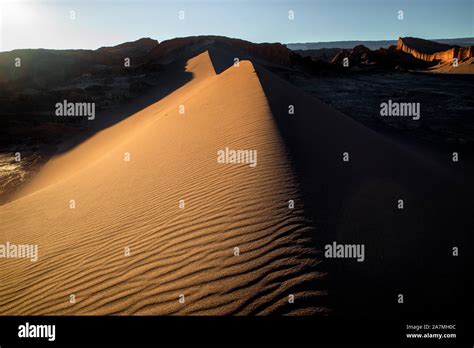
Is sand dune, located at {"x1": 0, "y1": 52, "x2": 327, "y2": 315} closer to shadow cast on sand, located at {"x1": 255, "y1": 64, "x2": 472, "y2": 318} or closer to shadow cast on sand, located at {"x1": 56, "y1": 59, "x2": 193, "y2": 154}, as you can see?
shadow cast on sand, located at {"x1": 255, "y1": 64, "x2": 472, "y2": 318}

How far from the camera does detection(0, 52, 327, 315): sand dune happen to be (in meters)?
2.60

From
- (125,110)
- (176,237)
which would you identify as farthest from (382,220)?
(125,110)

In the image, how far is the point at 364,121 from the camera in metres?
13.6

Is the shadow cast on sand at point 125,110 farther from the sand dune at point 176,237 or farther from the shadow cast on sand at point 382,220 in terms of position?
the shadow cast on sand at point 382,220

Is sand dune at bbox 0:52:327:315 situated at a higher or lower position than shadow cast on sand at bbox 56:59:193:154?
lower

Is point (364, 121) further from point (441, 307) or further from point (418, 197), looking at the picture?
point (441, 307)

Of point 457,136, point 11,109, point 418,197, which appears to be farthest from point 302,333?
point 11,109

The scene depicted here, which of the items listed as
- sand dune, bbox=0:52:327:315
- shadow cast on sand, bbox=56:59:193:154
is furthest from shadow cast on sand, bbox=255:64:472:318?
shadow cast on sand, bbox=56:59:193:154

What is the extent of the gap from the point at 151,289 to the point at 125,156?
18.5 ft

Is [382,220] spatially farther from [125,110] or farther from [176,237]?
[125,110]

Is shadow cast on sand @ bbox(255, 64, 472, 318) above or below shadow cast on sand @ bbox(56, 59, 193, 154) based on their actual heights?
below

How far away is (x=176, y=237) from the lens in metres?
3.51

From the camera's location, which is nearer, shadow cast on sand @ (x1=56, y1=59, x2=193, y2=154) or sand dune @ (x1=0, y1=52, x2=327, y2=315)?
sand dune @ (x1=0, y1=52, x2=327, y2=315)

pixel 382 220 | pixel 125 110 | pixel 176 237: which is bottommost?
pixel 176 237
